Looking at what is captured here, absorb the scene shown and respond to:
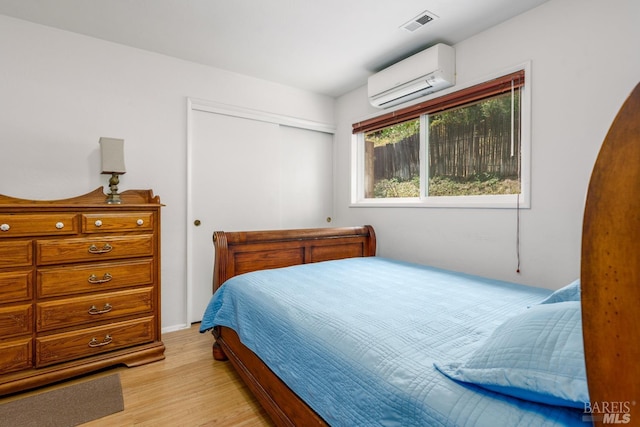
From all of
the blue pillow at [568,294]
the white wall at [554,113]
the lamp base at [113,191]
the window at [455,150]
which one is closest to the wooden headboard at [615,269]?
the blue pillow at [568,294]

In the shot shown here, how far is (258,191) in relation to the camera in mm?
3242

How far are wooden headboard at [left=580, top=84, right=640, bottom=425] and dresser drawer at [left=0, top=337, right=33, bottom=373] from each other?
8.41 ft

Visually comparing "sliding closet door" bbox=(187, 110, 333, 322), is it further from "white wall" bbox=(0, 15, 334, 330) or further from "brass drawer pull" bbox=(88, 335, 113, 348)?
"brass drawer pull" bbox=(88, 335, 113, 348)

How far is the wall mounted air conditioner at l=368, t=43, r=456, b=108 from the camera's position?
92.8 inches

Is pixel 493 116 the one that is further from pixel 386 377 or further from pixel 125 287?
pixel 125 287

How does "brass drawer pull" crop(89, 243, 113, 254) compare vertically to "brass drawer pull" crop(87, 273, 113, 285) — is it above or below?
above

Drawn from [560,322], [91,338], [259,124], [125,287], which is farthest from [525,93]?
[91,338]

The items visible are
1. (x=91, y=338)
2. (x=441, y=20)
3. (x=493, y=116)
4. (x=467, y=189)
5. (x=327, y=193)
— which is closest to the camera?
(x=91, y=338)

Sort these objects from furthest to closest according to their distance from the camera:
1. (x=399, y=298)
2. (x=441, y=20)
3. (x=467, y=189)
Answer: (x=467, y=189), (x=441, y=20), (x=399, y=298)

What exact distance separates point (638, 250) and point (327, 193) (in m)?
3.35

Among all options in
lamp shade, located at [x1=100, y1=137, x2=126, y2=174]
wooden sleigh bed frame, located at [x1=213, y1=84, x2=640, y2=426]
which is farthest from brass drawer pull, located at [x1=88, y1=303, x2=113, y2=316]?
wooden sleigh bed frame, located at [x1=213, y1=84, x2=640, y2=426]

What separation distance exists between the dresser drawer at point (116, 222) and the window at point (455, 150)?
2093 millimetres

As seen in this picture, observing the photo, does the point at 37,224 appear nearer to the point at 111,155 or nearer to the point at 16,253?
the point at 16,253

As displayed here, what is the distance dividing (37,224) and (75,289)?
45cm
